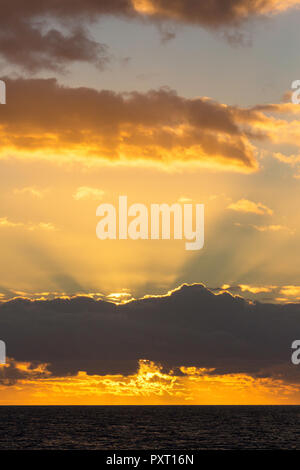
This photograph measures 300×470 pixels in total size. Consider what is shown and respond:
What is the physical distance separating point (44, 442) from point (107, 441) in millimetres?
13388

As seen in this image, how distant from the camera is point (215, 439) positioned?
14088 cm
